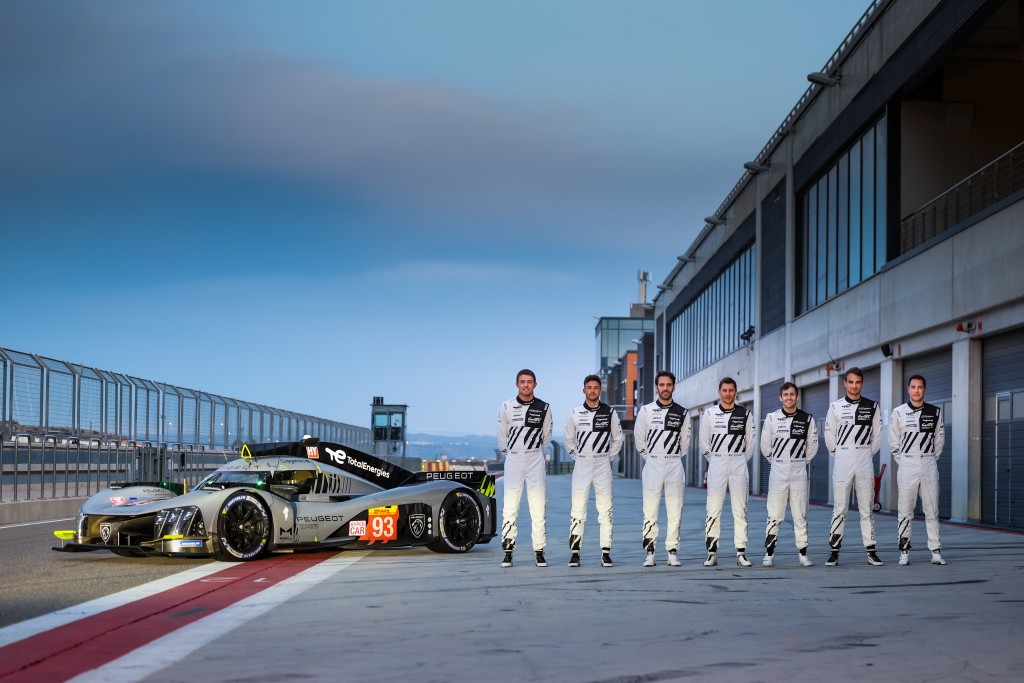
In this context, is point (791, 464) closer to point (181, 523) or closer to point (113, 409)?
point (181, 523)

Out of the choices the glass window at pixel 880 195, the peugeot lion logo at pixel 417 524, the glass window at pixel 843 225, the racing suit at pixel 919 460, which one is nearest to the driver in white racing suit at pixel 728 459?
the racing suit at pixel 919 460

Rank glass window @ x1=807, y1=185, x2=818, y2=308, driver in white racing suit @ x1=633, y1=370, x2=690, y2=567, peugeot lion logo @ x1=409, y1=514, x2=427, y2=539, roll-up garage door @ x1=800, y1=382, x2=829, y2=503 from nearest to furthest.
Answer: driver in white racing suit @ x1=633, y1=370, x2=690, y2=567, peugeot lion logo @ x1=409, y1=514, x2=427, y2=539, roll-up garage door @ x1=800, y1=382, x2=829, y2=503, glass window @ x1=807, y1=185, x2=818, y2=308

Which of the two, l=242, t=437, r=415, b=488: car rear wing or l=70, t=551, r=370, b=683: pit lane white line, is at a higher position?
l=242, t=437, r=415, b=488: car rear wing

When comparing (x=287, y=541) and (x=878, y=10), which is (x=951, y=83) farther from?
(x=287, y=541)

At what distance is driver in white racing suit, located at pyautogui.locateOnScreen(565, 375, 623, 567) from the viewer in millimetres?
11922

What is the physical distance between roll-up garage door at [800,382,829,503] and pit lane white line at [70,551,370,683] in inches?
A: 954

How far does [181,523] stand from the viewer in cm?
1176

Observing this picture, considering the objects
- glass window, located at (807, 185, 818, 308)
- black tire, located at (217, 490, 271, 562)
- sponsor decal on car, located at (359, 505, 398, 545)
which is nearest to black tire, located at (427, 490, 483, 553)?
sponsor decal on car, located at (359, 505, 398, 545)

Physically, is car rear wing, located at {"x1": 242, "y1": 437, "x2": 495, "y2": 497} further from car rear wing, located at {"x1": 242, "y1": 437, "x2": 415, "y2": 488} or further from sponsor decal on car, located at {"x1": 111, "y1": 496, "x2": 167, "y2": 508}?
sponsor decal on car, located at {"x1": 111, "y1": 496, "x2": 167, "y2": 508}

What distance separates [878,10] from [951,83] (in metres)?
2.50

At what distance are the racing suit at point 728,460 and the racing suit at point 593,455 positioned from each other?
98cm

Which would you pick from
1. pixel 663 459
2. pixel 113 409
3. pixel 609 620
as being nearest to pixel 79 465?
pixel 113 409

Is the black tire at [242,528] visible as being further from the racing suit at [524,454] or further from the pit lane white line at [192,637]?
the racing suit at [524,454]

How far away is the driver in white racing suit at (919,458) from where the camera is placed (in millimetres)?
12492
